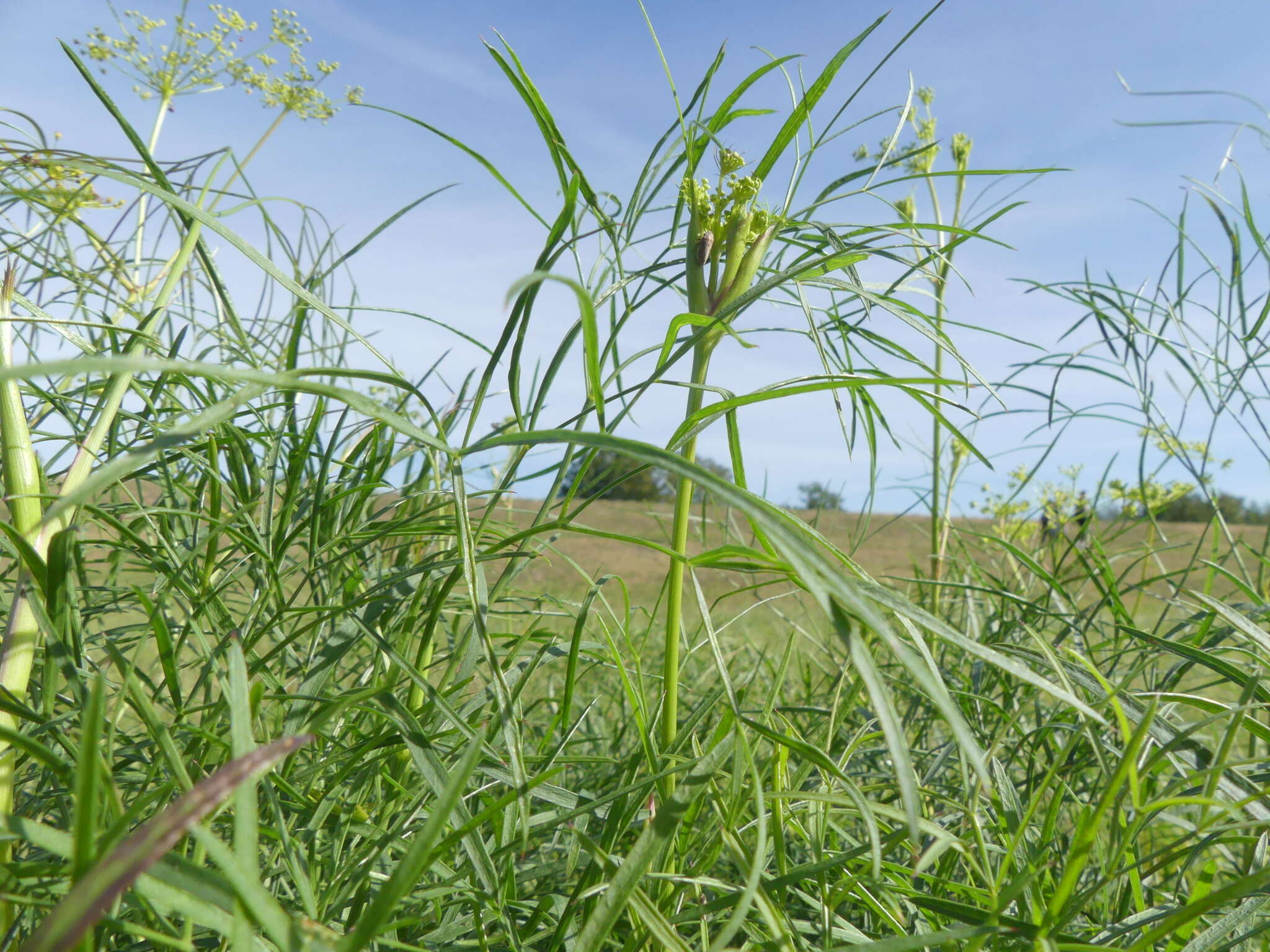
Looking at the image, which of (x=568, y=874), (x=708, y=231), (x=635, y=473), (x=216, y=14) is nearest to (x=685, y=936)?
(x=568, y=874)

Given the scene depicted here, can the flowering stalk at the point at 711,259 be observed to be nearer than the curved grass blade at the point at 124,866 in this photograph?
No

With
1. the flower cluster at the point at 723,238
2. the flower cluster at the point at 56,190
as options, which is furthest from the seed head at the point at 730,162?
the flower cluster at the point at 56,190

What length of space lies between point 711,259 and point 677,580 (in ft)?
0.48

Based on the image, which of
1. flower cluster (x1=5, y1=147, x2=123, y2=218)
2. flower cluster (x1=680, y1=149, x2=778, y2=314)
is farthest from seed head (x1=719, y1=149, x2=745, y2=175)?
flower cluster (x1=5, y1=147, x2=123, y2=218)

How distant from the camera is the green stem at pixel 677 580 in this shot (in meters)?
0.35

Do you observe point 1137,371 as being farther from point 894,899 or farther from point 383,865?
point 383,865

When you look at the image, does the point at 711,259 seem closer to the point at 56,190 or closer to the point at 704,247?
the point at 704,247

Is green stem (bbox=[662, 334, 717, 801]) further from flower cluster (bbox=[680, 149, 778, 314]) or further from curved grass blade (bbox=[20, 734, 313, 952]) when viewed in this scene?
curved grass blade (bbox=[20, 734, 313, 952])

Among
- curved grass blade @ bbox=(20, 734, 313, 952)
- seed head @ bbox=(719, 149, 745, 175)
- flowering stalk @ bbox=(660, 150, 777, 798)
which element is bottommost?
curved grass blade @ bbox=(20, 734, 313, 952)

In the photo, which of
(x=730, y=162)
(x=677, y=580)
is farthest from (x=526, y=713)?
(x=730, y=162)

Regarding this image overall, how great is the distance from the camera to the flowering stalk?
1.19 ft

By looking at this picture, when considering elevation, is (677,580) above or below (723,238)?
below

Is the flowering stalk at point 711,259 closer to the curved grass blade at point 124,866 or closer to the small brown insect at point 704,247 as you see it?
the small brown insect at point 704,247

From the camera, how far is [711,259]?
0.38 metres
